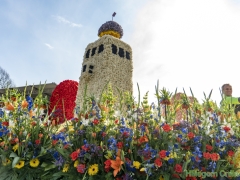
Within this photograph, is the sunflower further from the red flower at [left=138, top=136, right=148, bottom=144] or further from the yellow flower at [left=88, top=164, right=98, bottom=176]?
the red flower at [left=138, top=136, right=148, bottom=144]

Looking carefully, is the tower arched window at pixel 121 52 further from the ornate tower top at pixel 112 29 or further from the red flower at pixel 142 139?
the red flower at pixel 142 139

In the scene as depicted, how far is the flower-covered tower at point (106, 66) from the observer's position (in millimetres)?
10109

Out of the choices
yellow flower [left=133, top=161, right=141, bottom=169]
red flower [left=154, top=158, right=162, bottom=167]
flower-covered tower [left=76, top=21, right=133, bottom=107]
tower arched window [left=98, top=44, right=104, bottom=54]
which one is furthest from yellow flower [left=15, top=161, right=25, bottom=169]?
tower arched window [left=98, top=44, right=104, bottom=54]

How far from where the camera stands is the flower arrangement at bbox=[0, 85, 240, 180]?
1.91 metres

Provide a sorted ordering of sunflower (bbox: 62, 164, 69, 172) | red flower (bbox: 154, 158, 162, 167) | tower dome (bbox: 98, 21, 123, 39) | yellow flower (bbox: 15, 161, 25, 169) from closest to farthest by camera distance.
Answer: red flower (bbox: 154, 158, 162, 167)
sunflower (bbox: 62, 164, 69, 172)
yellow flower (bbox: 15, 161, 25, 169)
tower dome (bbox: 98, 21, 123, 39)

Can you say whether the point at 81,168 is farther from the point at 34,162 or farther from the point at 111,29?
the point at 111,29

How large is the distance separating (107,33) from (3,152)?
33.6ft

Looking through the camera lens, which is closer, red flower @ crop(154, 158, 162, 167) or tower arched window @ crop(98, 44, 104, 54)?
red flower @ crop(154, 158, 162, 167)

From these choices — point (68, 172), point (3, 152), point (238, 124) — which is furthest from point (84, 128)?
point (238, 124)

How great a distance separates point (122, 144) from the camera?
2.04 m

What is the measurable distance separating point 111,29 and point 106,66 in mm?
2701

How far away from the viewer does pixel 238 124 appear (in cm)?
252

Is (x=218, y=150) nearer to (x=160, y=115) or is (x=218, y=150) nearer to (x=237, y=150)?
(x=237, y=150)

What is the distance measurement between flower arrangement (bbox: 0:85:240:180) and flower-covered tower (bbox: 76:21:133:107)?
7295 mm
